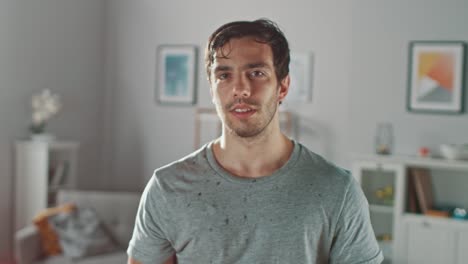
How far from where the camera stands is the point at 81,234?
162 inches

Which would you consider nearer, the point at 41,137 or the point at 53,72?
the point at 41,137

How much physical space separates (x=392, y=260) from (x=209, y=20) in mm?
2337

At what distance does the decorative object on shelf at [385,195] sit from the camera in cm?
441

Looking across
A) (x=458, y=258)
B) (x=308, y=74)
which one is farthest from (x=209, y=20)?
(x=458, y=258)

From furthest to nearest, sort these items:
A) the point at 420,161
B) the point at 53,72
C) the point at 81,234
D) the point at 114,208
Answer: the point at 53,72 → the point at 114,208 → the point at 420,161 → the point at 81,234

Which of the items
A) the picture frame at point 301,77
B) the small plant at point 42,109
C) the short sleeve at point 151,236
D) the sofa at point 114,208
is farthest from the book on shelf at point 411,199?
the short sleeve at point 151,236

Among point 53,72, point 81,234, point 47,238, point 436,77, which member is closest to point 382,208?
point 436,77

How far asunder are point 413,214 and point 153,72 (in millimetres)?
2462

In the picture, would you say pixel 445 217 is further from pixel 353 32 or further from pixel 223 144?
pixel 223 144

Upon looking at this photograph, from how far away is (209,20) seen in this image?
17.2 feet

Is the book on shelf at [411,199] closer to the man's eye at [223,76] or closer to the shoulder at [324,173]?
the shoulder at [324,173]

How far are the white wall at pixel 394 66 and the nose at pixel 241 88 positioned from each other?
3470mm

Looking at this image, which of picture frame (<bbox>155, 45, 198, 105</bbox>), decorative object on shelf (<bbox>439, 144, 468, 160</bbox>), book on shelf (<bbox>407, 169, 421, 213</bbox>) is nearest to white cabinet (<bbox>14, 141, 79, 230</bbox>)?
picture frame (<bbox>155, 45, 198, 105</bbox>)

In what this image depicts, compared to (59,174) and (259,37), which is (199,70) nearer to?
(59,174)
